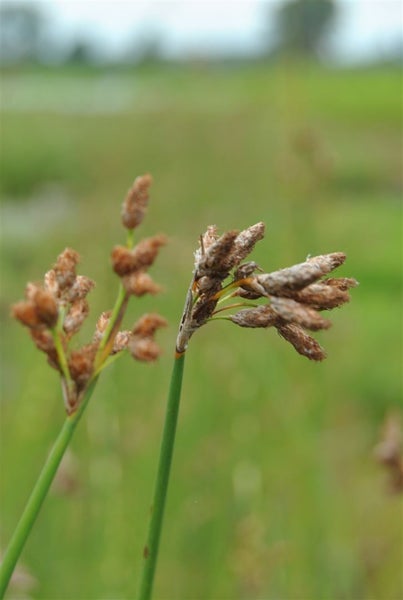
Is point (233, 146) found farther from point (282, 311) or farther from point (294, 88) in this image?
point (282, 311)

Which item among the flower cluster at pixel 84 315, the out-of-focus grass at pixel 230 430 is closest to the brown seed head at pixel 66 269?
the flower cluster at pixel 84 315

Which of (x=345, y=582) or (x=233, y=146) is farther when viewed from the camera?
(x=233, y=146)

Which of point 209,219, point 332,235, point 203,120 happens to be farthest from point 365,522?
point 203,120

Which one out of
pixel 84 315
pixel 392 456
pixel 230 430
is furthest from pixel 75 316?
Answer: pixel 230 430

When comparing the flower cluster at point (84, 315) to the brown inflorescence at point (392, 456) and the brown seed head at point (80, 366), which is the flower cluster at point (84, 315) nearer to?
the brown seed head at point (80, 366)

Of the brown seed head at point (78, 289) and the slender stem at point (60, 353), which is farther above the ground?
the brown seed head at point (78, 289)

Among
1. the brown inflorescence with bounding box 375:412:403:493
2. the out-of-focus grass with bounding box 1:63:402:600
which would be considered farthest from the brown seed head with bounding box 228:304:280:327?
the brown inflorescence with bounding box 375:412:403:493

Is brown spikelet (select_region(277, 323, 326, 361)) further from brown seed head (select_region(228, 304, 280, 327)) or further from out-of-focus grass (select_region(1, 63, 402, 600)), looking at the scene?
out-of-focus grass (select_region(1, 63, 402, 600))
